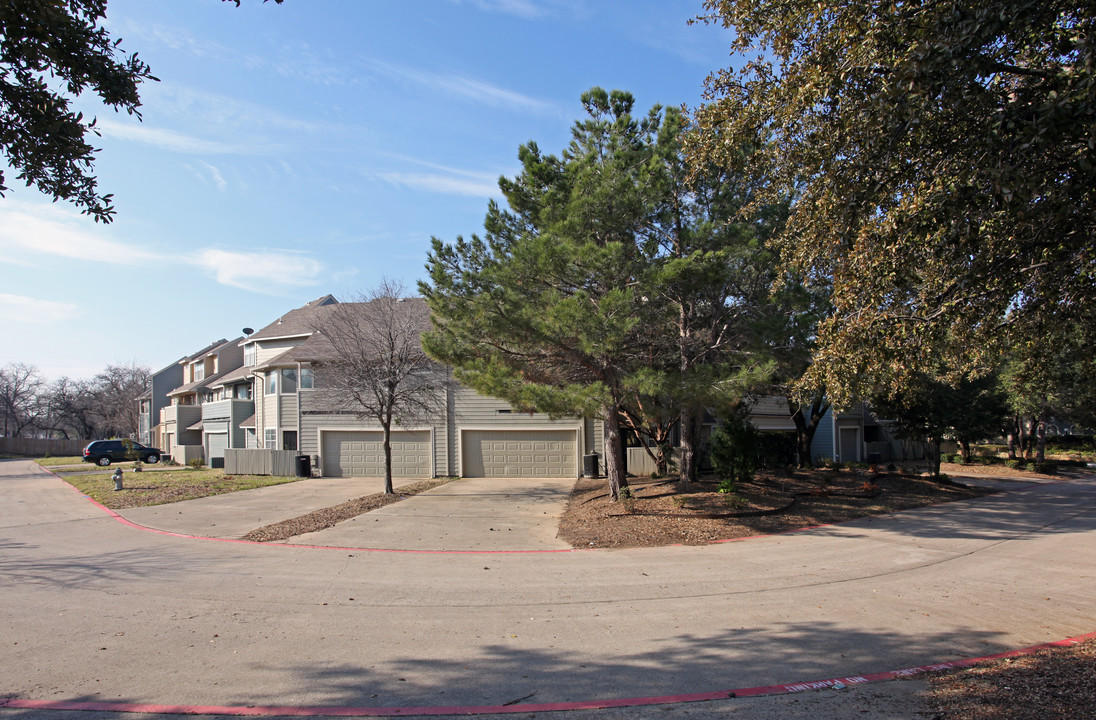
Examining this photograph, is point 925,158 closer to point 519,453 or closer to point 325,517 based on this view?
point 325,517

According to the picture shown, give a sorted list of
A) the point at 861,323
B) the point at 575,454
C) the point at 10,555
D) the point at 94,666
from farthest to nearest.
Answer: the point at 575,454 < the point at 10,555 < the point at 861,323 < the point at 94,666

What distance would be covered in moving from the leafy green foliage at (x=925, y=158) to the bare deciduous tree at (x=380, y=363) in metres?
12.9

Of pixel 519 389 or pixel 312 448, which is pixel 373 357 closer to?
pixel 519 389

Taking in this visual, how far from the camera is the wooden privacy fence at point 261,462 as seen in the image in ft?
82.8

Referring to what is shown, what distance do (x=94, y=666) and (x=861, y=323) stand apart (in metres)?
8.21

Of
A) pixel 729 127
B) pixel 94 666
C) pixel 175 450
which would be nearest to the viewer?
pixel 94 666

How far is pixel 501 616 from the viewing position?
285 inches

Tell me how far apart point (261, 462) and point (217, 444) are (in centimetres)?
970

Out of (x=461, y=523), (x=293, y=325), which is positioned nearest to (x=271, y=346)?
(x=293, y=325)

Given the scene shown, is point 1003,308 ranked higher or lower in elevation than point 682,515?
higher

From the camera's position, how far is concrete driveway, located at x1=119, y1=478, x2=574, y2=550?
12.0 m

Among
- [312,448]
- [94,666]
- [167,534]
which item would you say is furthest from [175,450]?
[94,666]

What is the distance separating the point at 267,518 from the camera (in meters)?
14.6

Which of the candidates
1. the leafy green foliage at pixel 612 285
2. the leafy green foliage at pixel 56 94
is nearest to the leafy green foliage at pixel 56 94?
the leafy green foliage at pixel 56 94
